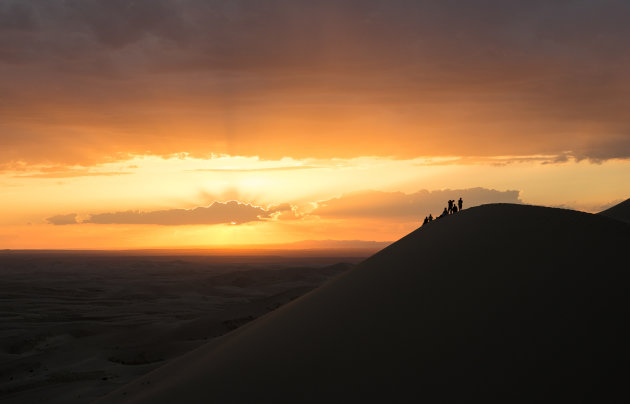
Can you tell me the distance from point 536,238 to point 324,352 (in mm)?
3536

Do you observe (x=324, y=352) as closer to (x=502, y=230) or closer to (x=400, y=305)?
(x=400, y=305)

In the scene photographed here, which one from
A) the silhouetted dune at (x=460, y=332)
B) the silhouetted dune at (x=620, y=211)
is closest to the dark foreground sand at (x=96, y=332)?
the silhouetted dune at (x=460, y=332)

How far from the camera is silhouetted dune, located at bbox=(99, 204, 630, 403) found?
164 inches

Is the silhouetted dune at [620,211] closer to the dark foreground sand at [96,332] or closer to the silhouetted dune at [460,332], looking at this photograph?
the silhouetted dune at [460,332]

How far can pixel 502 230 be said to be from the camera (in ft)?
23.0

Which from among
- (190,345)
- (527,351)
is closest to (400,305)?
(527,351)

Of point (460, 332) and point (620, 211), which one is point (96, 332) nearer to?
point (460, 332)

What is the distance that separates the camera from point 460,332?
15.8 ft

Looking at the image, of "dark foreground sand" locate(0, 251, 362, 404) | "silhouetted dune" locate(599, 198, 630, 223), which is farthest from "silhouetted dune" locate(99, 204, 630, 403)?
"silhouetted dune" locate(599, 198, 630, 223)

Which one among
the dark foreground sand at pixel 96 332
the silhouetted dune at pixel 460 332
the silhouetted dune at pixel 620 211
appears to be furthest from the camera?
the silhouetted dune at pixel 620 211

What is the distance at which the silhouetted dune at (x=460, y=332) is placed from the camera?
13.6ft

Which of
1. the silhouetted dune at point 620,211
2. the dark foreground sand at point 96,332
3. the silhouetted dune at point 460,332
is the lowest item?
the dark foreground sand at point 96,332

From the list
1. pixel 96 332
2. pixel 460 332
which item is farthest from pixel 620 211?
pixel 96 332

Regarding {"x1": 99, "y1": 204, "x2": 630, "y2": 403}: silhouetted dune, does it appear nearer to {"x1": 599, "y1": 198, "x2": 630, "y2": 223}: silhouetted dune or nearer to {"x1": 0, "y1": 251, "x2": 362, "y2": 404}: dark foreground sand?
{"x1": 0, "y1": 251, "x2": 362, "y2": 404}: dark foreground sand
